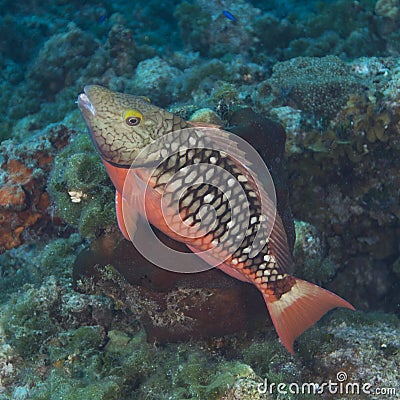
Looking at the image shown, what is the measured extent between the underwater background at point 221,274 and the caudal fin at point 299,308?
1.16 ft

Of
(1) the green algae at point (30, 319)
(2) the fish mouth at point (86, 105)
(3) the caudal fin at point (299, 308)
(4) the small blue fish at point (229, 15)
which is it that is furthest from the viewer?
(4) the small blue fish at point (229, 15)

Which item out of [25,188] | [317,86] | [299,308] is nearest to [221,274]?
[299,308]

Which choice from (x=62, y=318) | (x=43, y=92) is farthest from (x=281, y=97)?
(x=43, y=92)

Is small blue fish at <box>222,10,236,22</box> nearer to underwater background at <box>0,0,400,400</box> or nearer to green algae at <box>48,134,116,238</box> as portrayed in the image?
underwater background at <box>0,0,400,400</box>

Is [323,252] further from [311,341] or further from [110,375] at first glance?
[110,375]

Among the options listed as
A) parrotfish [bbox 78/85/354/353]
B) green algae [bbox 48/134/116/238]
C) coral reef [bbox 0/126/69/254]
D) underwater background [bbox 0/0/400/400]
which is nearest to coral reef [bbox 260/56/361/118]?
underwater background [bbox 0/0/400/400]

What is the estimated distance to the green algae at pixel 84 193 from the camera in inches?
155

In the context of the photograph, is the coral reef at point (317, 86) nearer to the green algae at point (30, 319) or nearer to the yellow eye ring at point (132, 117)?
the yellow eye ring at point (132, 117)

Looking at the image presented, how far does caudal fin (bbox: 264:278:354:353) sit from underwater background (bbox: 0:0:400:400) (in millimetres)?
354

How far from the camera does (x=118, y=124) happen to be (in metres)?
3.02

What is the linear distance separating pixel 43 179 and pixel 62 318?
7.27 ft

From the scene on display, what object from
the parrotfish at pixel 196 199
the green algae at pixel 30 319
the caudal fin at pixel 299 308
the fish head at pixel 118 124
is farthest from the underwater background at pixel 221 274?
the fish head at pixel 118 124

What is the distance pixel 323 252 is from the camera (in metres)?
5.58

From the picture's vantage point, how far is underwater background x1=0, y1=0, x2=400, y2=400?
3.46 m
